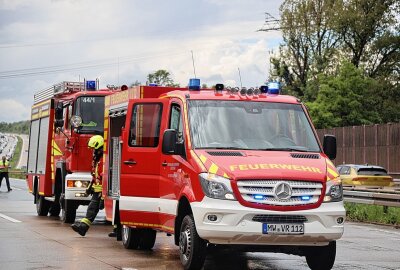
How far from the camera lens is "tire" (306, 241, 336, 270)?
38.5ft

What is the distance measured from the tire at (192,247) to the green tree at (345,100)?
5133cm

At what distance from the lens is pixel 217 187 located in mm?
10961

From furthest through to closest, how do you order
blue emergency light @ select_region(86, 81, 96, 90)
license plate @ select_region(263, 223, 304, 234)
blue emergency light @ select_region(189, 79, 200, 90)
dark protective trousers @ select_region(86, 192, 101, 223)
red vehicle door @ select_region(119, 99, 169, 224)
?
1. blue emergency light @ select_region(86, 81, 96, 90)
2. dark protective trousers @ select_region(86, 192, 101, 223)
3. blue emergency light @ select_region(189, 79, 200, 90)
4. red vehicle door @ select_region(119, 99, 169, 224)
5. license plate @ select_region(263, 223, 304, 234)

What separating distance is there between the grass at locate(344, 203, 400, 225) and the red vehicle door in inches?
409

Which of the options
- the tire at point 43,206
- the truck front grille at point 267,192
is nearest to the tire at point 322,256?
the truck front grille at point 267,192

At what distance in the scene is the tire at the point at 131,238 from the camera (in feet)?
47.6

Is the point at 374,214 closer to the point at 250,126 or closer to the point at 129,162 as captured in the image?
the point at 129,162

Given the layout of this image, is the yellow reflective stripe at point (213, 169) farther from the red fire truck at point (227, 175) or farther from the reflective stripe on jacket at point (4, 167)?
the reflective stripe on jacket at point (4, 167)

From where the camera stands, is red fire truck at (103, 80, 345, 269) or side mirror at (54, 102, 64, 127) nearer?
red fire truck at (103, 80, 345, 269)

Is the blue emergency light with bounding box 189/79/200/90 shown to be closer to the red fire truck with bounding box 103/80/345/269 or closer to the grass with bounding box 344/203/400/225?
the red fire truck with bounding box 103/80/345/269

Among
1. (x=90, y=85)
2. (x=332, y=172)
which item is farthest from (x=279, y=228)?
(x=90, y=85)

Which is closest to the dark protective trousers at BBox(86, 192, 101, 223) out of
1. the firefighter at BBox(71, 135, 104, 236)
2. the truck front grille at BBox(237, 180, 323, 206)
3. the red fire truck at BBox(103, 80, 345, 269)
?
the firefighter at BBox(71, 135, 104, 236)

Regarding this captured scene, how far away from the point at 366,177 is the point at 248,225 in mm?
23837

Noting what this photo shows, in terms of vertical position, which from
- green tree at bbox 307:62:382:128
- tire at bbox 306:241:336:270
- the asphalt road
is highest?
green tree at bbox 307:62:382:128
